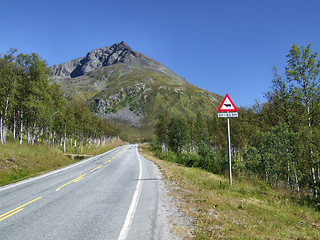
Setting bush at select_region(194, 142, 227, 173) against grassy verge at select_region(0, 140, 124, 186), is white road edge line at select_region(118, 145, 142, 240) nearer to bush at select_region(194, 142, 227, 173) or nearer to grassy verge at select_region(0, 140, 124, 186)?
grassy verge at select_region(0, 140, 124, 186)

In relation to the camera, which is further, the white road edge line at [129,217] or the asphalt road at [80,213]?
the asphalt road at [80,213]

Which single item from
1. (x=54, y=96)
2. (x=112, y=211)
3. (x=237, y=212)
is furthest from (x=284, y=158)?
(x=54, y=96)

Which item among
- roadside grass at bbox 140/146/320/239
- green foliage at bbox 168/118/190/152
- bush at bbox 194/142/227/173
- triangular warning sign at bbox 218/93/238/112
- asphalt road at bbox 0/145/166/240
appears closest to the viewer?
roadside grass at bbox 140/146/320/239

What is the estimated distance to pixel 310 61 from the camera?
14445mm

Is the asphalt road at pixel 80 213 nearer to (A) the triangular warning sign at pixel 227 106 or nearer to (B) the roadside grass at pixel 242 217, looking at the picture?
(B) the roadside grass at pixel 242 217

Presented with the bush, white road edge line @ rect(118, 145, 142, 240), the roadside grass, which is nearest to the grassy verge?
white road edge line @ rect(118, 145, 142, 240)

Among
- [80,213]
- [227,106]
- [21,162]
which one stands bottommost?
[80,213]

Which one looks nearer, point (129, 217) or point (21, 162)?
point (129, 217)

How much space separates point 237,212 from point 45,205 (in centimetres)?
→ 679

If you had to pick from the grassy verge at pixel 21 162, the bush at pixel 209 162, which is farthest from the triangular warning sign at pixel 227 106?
the bush at pixel 209 162

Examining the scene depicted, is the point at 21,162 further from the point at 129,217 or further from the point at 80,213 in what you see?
the point at 129,217

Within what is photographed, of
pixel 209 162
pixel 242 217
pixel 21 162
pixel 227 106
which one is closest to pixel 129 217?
pixel 242 217

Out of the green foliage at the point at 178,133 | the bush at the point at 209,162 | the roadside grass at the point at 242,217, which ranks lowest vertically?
the bush at the point at 209,162

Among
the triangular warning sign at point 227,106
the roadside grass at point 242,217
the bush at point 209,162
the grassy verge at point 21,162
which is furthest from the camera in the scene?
the bush at point 209,162
